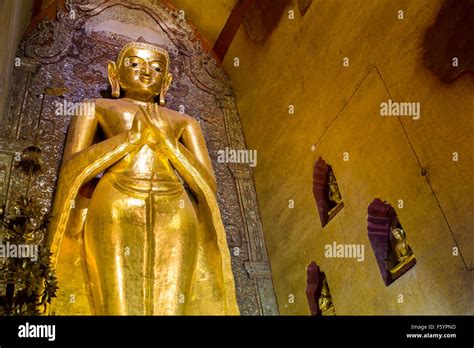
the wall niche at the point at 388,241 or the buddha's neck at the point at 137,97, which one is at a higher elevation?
the buddha's neck at the point at 137,97

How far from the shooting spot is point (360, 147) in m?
4.54

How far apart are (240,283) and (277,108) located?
1.77 meters

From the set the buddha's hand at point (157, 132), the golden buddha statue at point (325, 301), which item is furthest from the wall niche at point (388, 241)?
the buddha's hand at point (157, 132)

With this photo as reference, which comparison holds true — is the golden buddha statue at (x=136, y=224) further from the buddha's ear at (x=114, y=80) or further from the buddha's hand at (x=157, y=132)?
the buddha's ear at (x=114, y=80)

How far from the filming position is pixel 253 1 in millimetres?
6055

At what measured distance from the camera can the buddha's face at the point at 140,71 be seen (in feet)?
16.3

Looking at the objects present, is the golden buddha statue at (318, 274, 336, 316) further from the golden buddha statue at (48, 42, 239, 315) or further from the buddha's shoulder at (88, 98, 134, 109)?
the buddha's shoulder at (88, 98, 134, 109)

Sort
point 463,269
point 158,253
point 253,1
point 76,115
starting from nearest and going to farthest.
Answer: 1. point 463,269
2. point 158,253
3. point 76,115
4. point 253,1

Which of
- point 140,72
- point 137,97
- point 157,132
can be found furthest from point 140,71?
point 157,132

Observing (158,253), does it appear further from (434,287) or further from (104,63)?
(104,63)

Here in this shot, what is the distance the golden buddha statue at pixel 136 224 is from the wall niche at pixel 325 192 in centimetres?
98

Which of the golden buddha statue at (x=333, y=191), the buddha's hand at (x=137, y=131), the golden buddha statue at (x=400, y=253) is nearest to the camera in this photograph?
the golden buddha statue at (x=400, y=253)

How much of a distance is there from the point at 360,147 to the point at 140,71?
1933 millimetres

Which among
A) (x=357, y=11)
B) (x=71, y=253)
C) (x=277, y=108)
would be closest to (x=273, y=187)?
(x=277, y=108)
